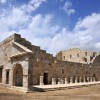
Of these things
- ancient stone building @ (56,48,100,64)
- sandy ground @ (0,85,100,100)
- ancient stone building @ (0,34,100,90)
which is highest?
ancient stone building @ (56,48,100,64)

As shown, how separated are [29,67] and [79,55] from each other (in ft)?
94.7

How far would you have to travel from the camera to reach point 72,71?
106 ft

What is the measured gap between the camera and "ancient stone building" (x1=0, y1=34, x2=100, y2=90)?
1750 centimetres

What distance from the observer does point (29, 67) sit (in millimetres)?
17203

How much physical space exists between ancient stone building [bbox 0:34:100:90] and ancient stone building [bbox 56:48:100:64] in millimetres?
7719

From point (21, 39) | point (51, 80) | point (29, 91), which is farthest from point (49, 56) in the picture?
point (29, 91)

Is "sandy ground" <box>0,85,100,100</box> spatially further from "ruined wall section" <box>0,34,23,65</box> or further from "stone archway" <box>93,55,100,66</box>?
"stone archway" <box>93,55,100,66</box>

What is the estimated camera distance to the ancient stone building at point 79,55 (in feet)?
143

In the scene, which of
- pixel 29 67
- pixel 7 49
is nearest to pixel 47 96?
pixel 29 67

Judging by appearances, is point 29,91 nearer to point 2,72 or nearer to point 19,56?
point 19,56

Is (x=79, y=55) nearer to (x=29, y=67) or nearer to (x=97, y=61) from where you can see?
(x=97, y=61)

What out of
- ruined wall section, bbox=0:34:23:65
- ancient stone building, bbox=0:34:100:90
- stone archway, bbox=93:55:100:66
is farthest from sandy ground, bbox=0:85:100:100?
stone archway, bbox=93:55:100:66

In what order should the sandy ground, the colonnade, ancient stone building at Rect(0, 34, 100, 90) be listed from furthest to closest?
the colonnade → ancient stone building at Rect(0, 34, 100, 90) → the sandy ground

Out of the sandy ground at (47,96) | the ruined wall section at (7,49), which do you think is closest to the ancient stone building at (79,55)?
the ruined wall section at (7,49)
